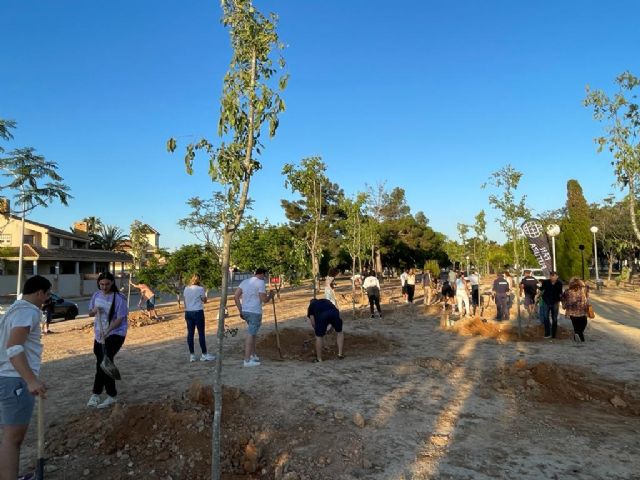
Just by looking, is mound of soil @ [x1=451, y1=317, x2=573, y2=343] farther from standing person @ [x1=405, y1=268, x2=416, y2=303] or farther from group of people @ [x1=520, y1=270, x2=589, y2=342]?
standing person @ [x1=405, y1=268, x2=416, y2=303]

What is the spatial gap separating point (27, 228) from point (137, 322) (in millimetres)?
32361

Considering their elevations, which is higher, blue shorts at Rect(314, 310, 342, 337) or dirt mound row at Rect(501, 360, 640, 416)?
blue shorts at Rect(314, 310, 342, 337)

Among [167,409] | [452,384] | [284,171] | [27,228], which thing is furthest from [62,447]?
[27,228]

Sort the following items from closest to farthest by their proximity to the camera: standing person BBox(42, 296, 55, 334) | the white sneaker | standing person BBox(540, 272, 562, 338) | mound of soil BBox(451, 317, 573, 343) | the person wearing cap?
the white sneaker
standing person BBox(540, 272, 562, 338)
mound of soil BBox(451, 317, 573, 343)
standing person BBox(42, 296, 55, 334)
the person wearing cap

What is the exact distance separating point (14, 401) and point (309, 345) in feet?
22.3

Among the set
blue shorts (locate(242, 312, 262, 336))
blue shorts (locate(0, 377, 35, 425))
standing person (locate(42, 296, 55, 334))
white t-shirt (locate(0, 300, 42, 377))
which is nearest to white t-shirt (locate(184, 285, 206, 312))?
blue shorts (locate(242, 312, 262, 336))

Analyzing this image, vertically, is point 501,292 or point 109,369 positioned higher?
point 501,292

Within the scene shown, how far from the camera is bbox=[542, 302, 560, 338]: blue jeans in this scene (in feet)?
34.4

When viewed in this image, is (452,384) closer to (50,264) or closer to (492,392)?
(492,392)

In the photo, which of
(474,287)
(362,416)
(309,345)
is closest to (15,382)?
(362,416)

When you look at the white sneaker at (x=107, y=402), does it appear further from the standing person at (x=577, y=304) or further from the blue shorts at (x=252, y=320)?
the standing person at (x=577, y=304)

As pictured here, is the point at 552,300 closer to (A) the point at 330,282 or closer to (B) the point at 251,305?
(A) the point at 330,282

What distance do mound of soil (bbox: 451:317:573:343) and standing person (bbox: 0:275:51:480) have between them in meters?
9.42

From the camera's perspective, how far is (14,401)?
322cm
